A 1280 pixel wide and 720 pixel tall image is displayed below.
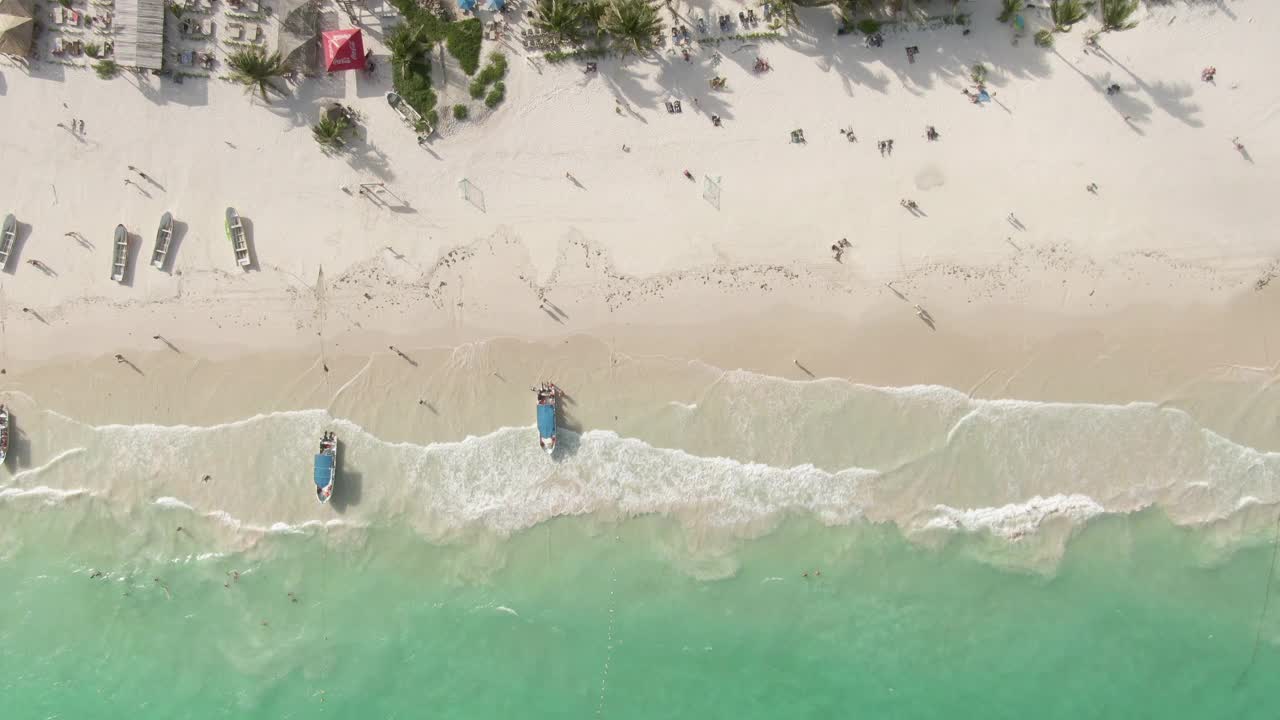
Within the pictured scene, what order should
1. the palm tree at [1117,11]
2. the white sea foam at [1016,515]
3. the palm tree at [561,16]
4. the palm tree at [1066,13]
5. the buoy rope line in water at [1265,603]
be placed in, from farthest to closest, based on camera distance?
the white sea foam at [1016,515] < the buoy rope line in water at [1265,603] < the palm tree at [561,16] < the palm tree at [1117,11] < the palm tree at [1066,13]

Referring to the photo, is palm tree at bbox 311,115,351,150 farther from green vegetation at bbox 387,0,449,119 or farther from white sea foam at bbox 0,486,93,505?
white sea foam at bbox 0,486,93,505

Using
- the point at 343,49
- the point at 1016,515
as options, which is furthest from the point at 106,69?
the point at 1016,515

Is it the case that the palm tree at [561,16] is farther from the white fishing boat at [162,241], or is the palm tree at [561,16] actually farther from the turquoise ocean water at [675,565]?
the white fishing boat at [162,241]

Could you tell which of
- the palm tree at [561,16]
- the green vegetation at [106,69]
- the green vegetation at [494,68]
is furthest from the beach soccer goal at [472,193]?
the green vegetation at [106,69]

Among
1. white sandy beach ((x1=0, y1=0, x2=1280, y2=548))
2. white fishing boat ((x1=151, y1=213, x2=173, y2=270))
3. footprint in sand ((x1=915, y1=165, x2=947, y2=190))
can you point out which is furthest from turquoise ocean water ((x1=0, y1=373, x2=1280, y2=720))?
footprint in sand ((x1=915, y1=165, x2=947, y2=190))

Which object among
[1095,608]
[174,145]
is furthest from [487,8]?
[1095,608]
